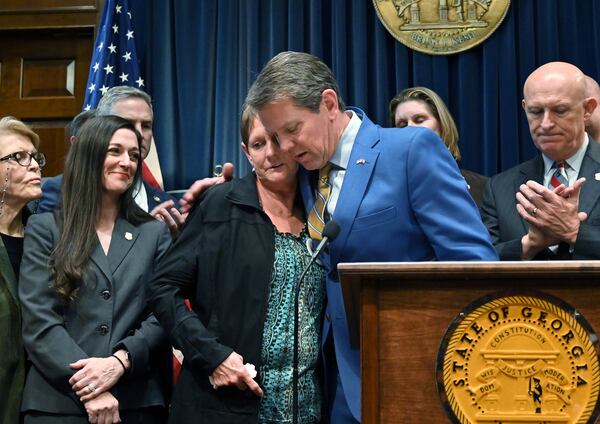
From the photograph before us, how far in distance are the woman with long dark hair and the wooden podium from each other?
119 cm

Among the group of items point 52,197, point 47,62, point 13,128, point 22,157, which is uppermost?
point 47,62

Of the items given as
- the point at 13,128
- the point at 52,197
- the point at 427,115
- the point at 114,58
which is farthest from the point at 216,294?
the point at 114,58

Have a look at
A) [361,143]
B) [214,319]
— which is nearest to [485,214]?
[361,143]

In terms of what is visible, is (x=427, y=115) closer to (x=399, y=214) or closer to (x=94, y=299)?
Answer: (x=399, y=214)

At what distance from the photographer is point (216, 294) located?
2623mm

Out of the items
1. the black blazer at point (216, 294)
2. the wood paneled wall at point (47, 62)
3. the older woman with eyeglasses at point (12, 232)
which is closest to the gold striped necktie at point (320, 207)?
the black blazer at point (216, 294)

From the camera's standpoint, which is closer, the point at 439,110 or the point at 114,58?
the point at 439,110

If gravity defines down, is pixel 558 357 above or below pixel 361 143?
below

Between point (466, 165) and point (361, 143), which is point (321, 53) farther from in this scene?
point (361, 143)

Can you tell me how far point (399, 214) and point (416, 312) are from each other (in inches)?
24.7

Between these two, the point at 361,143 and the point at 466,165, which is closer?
the point at 361,143

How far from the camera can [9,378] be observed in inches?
114

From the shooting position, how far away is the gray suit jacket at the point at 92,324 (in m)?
2.78

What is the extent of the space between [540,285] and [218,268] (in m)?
1.12
